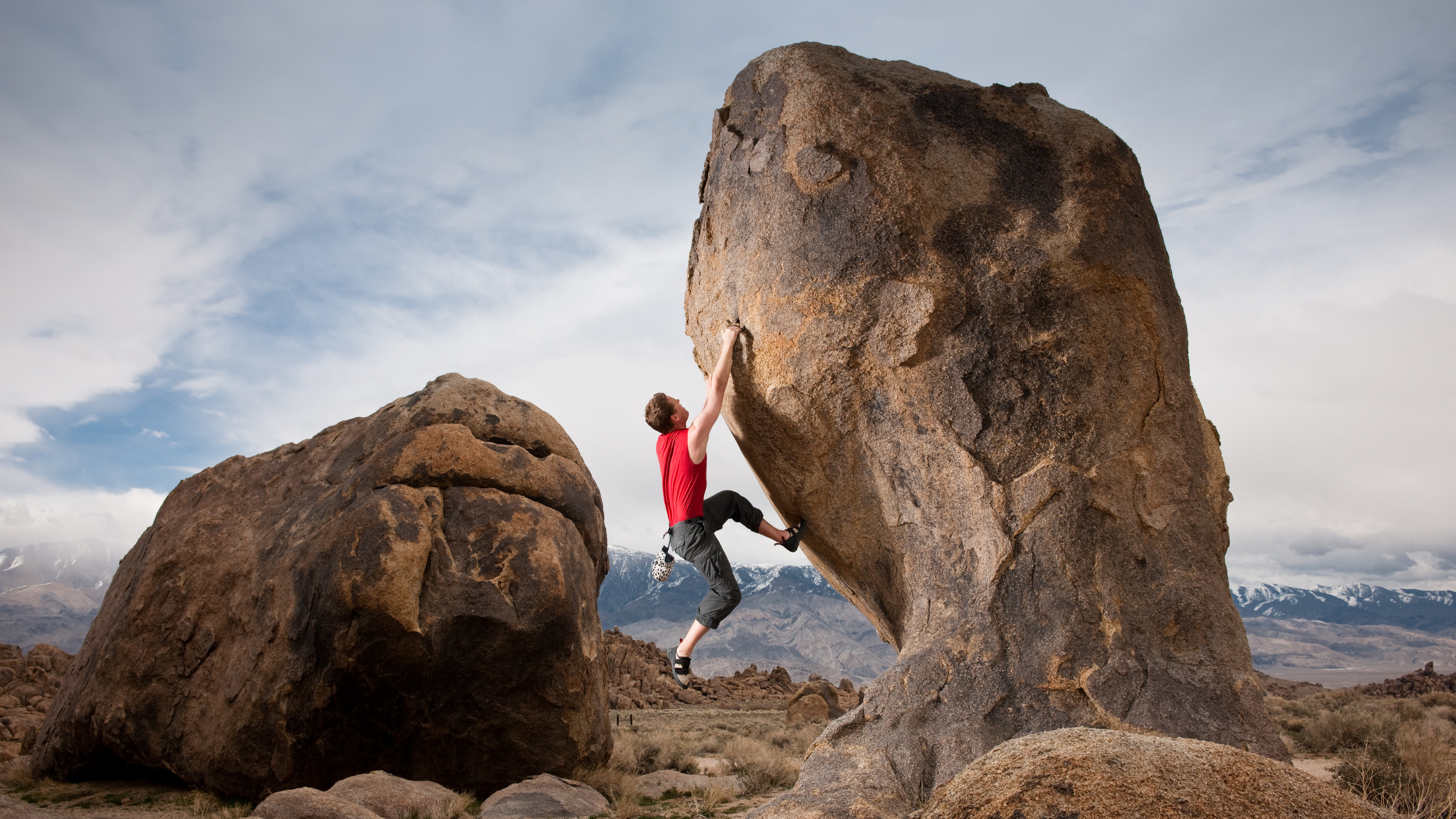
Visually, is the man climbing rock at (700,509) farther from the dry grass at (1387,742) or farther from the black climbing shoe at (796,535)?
the dry grass at (1387,742)

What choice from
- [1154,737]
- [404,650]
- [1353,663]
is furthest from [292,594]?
[1353,663]

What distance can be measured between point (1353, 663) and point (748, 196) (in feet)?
559

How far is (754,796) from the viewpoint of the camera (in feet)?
25.4

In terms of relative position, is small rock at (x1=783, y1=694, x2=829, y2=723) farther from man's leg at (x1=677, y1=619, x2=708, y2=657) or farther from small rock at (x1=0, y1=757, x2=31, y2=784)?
small rock at (x1=0, y1=757, x2=31, y2=784)

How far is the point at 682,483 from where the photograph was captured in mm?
5977

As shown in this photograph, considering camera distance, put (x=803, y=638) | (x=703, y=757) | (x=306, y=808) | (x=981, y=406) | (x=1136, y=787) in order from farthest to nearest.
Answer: (x=803, y=638) < (x=703, y=757) < (x=981, y=406) < (x=306, y=808) < (x=1136, y=787)

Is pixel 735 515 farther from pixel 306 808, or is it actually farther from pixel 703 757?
pixel 703 757

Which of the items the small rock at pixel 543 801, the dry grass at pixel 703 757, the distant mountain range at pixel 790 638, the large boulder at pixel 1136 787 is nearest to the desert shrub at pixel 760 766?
the dry grass at pixel 703 757

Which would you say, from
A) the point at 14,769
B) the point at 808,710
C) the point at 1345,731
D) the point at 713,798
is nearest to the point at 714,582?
the point at 713,798

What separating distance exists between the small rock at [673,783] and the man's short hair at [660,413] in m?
3.33

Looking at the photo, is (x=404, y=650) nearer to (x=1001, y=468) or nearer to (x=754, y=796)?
(x=754, y=796)

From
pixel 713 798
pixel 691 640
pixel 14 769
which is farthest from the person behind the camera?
pixel 14 769

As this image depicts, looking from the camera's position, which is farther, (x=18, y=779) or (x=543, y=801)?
(x=18, y=779)

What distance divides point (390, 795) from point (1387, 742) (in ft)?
31.7
